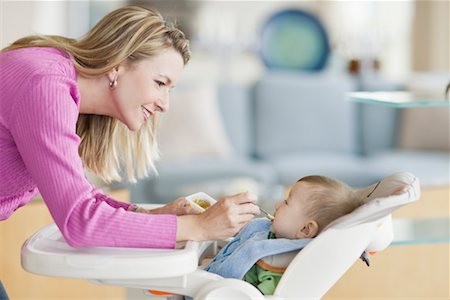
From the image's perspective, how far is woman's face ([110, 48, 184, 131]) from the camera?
63.1 inches

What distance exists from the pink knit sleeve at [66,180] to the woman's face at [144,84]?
191 millimetres

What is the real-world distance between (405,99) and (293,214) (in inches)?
38.9

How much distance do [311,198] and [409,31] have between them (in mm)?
5332

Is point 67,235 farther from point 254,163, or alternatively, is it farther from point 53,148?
point 254,163

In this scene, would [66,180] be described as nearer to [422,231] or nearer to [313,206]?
[313,206]

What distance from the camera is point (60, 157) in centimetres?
138

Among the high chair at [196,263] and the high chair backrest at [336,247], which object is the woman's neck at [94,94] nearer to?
the high chair at [196,263]

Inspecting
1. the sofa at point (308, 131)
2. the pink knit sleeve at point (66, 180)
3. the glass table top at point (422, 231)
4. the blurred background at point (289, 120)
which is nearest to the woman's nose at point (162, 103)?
the pink knit sleeve at point (66, 180)

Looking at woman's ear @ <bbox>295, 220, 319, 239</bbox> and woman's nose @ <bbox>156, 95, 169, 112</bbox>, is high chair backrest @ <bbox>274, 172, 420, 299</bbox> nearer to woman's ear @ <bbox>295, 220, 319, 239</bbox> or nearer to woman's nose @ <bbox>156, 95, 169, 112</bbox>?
woman's ear @ <bbox>295, 220, 319, 239</bbox>

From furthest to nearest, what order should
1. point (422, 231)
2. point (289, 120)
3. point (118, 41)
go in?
point (289, 120)
point (422, 231)
point (118, 41)

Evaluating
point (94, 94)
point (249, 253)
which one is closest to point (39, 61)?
point (94, 94)

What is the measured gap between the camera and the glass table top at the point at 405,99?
2303 millimetres

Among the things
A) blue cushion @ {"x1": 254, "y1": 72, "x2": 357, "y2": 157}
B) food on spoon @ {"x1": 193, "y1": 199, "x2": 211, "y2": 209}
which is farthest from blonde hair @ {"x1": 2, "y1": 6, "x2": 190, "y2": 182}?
blue cushion @ {"x1": 254, "y1": 72, "x2": 357, "y2": 157}

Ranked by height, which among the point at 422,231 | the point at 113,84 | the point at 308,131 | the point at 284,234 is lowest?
→ the point at 308,131
